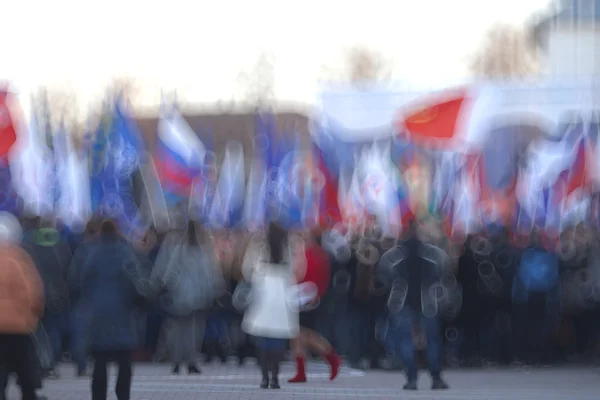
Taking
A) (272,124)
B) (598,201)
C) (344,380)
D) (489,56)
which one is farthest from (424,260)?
(489,56)

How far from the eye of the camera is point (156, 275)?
60.7ft

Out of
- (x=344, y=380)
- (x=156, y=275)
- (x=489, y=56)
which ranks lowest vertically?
(x=344, y=380)

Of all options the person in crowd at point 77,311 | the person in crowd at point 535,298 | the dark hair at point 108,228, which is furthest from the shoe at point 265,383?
the person in crowd at point 535,298

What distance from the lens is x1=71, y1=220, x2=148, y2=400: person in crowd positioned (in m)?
12.6

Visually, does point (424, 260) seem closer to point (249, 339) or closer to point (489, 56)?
point (249, 339)

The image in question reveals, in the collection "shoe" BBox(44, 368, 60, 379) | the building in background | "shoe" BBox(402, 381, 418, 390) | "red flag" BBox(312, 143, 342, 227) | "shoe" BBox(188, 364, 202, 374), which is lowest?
"shoe" BBox(188, 364, 202, 374)

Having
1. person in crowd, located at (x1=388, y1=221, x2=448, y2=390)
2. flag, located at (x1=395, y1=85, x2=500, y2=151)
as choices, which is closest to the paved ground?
person in crowd, located at (x1=388, y1=221, x2=448, y2=390)

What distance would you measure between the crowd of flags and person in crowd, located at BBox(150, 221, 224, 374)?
10.7ft

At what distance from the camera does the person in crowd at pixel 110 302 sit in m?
12.6

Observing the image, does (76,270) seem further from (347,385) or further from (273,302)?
(347,385)

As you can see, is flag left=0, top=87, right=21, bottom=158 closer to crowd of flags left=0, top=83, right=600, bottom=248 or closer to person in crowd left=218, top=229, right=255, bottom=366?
crowd of flags left=0, top=83, right=600, bottom=248

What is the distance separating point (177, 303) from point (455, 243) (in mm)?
4494

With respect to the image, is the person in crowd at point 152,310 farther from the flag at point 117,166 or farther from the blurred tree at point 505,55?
the blurred tree at point 505,55

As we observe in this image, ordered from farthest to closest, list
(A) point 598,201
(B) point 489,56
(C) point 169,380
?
1. (B) point 489,56
2. (A) point 598,201
3. (C) point 169,380
